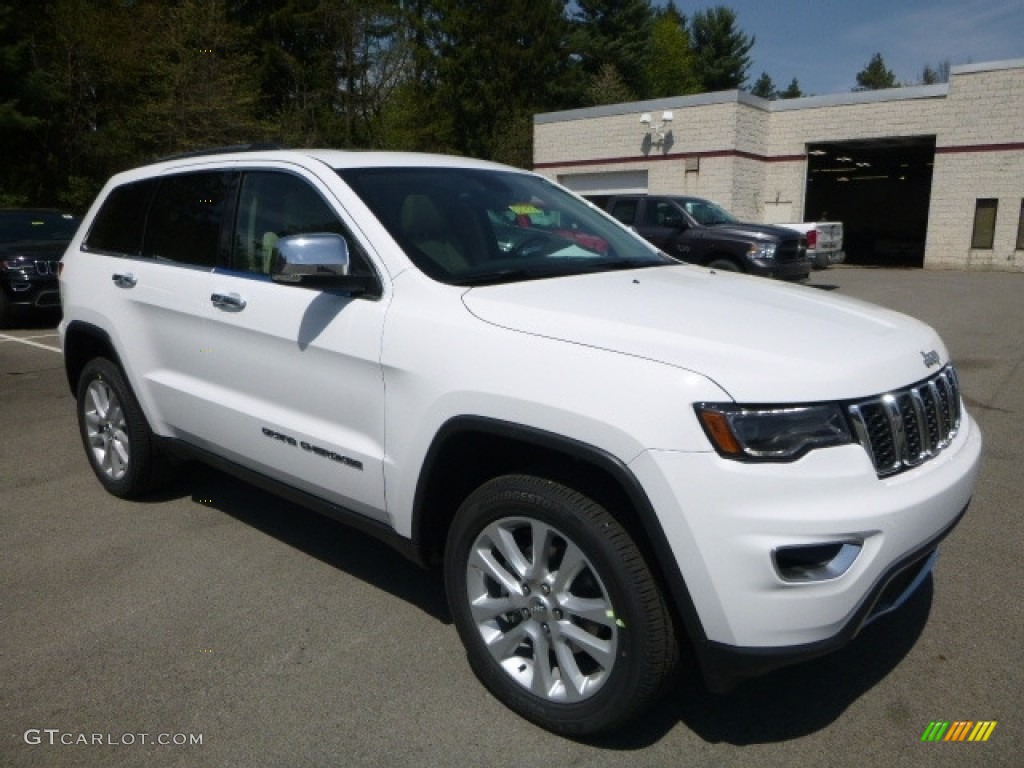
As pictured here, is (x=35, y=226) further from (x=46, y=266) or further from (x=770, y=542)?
(x=770, y=542)

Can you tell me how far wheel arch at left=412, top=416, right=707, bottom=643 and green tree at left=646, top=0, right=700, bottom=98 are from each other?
58.0 m

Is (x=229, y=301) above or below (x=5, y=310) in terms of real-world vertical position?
above

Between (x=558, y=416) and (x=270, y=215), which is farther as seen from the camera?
(x=270, y=215)

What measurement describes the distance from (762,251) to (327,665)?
1124 centimetres

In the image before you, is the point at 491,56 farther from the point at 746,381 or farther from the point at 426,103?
the point at 746,381

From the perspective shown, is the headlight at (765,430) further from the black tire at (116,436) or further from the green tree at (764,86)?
the green tree at (764,86)

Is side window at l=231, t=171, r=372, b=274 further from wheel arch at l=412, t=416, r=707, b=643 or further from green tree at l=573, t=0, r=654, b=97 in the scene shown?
green tree at l=573, t=0, r=654, b=97

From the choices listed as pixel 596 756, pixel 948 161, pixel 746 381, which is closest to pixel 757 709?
pixel 596 756

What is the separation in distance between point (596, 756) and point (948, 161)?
2458 cm

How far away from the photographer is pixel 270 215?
3645 mm

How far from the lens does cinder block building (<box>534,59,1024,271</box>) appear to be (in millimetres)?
22281

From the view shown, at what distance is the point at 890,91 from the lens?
2362cm

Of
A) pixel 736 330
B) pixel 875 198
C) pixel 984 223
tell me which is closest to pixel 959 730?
pixel 736 330

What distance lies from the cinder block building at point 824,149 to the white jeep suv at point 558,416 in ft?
73.5
